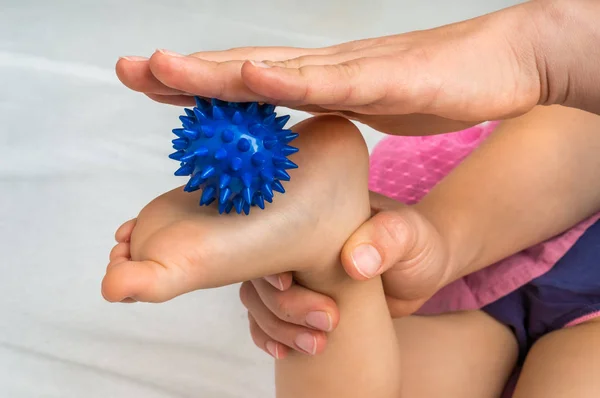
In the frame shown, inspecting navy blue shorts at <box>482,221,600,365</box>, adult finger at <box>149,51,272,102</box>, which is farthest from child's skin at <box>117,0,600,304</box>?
navy blue shorts at <box>482,221,600,365</box>

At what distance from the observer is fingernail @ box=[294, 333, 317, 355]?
64 cm

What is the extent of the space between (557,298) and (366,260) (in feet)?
0.99

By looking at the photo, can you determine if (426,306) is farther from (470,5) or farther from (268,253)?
(470,5)

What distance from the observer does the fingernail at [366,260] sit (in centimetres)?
57

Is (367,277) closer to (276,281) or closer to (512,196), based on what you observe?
(276,281)

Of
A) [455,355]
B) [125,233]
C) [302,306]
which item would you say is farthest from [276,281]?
[455,355]

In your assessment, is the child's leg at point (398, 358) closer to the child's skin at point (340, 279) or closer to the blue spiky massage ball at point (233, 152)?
the child's skin at point (340, 279)

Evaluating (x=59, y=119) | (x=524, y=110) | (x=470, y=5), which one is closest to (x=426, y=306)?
(x=524, y=110)

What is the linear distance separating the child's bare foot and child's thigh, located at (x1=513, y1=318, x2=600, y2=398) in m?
0.23

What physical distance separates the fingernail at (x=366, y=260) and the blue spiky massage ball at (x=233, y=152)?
0.11 m

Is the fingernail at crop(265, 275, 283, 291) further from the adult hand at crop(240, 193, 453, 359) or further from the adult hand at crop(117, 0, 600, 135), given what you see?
the adult hand at crop(117, 0, 600, 135)

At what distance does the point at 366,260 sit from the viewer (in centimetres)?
57

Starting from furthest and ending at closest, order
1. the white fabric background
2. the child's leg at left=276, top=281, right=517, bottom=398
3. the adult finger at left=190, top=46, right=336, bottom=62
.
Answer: the white fabric background
the child's leg at left=276, top=281, right=517, bottom=398
the adult finger at left=190, top=46, right=336, bottom=62

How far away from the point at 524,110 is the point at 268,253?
0.24m
